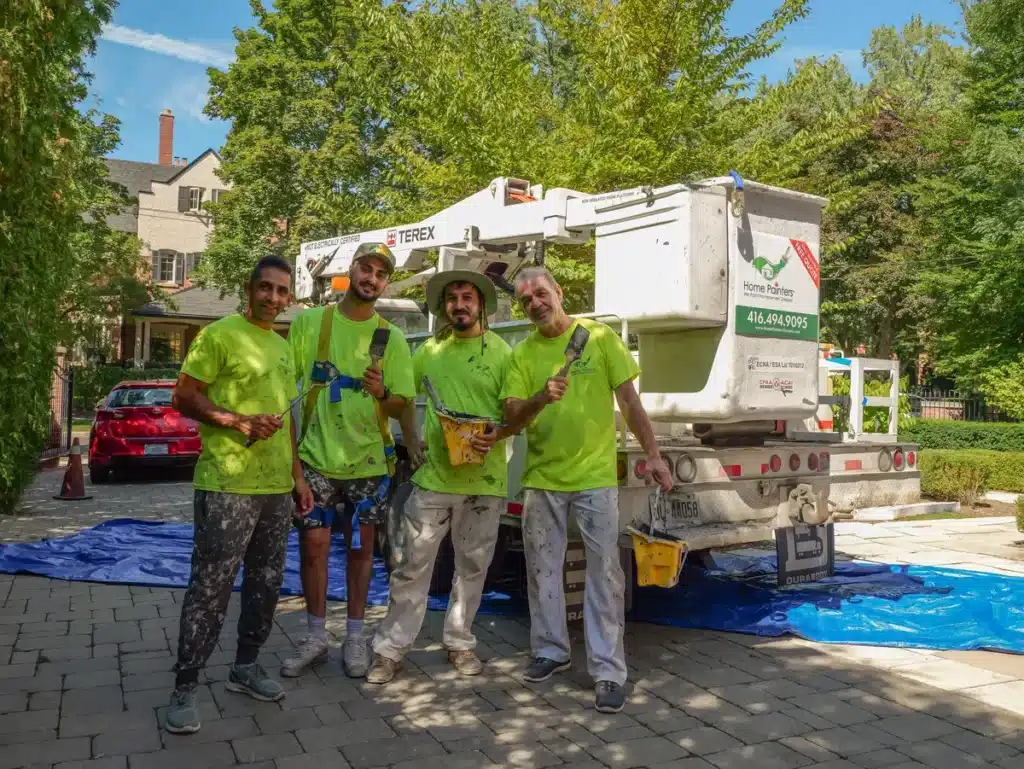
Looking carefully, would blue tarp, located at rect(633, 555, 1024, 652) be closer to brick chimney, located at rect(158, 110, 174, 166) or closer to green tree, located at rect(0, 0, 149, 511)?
green tree, located at rect(0, 0, 149, 511)

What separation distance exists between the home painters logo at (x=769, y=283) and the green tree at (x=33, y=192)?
403 centimetres

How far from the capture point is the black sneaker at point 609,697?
4.26 meters

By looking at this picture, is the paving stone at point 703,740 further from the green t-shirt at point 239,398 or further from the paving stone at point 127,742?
the paving stone at point 127,742

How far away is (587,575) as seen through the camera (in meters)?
4.59

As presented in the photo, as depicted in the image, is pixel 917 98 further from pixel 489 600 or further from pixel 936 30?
pixel 489 600

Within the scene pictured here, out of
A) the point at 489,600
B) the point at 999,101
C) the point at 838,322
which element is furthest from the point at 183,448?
the point at 838,322

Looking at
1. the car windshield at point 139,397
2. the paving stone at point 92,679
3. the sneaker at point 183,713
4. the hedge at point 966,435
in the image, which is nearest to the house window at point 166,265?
the car windshield at point 139,397

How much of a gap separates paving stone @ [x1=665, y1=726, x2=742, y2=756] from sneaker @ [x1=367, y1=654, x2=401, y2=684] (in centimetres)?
144

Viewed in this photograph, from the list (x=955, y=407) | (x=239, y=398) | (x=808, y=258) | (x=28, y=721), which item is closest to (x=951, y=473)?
(x=808, y=258)

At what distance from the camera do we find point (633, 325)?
559 cm

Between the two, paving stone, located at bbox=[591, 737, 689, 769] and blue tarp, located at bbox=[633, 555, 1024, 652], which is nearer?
paving stone, located at bbox=[591, 737, 689, 769]

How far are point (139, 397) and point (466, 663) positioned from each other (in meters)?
10.6

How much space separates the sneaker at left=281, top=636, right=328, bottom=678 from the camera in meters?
4.67

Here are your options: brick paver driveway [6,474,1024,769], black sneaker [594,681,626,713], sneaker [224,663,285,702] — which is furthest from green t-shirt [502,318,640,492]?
sneaker [224,663,285,702]
